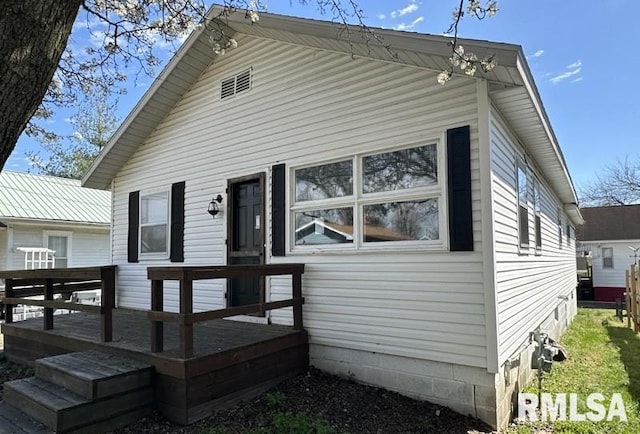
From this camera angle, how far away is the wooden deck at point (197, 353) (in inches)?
152

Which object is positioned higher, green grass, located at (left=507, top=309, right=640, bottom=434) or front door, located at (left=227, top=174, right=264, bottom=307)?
front door, located at (left=227, top=174, right=264, bottom=307)

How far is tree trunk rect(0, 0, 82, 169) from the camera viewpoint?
5.86ft

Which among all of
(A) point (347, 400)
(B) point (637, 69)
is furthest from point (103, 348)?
(B) point (637, 69)

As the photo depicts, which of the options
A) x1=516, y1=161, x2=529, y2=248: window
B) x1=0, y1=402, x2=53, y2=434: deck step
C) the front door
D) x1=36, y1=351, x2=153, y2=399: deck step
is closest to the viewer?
x1=0, y1=402, x2=53, y2=434: deck step

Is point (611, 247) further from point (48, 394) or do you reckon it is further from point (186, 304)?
point (48, 394)

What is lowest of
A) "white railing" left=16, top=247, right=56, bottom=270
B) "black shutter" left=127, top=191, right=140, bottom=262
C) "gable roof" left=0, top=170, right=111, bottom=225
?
"white railing" left=16, top=247, right=56, bottom=270

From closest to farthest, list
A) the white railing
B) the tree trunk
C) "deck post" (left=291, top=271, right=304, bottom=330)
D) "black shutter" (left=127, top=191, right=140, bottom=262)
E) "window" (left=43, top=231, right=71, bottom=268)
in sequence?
the tree trunk < "deck post" (left=291, top=271, right=304, bottom=330) < "black shutter" (left=127, top=191, right=140, bottom=262) < the white railing < "window" (left=43, top=231, right=71, bottom=268)

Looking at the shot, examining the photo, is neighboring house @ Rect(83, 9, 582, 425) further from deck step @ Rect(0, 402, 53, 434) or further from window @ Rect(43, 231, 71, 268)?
window @ Rect(43, 231, 71, 268)

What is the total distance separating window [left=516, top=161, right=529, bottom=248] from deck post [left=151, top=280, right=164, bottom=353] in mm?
4302

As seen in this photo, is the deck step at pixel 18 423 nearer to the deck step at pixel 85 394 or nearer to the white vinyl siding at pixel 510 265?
the deck step at pixel 85 394

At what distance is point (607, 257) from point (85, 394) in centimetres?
2221

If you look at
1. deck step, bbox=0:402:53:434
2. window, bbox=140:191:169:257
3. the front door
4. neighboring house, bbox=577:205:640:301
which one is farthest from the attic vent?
neighboring house, bbox=577:205:640:301

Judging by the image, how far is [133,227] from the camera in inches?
312

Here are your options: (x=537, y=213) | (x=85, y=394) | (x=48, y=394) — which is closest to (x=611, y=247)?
(x=537, y=213)
